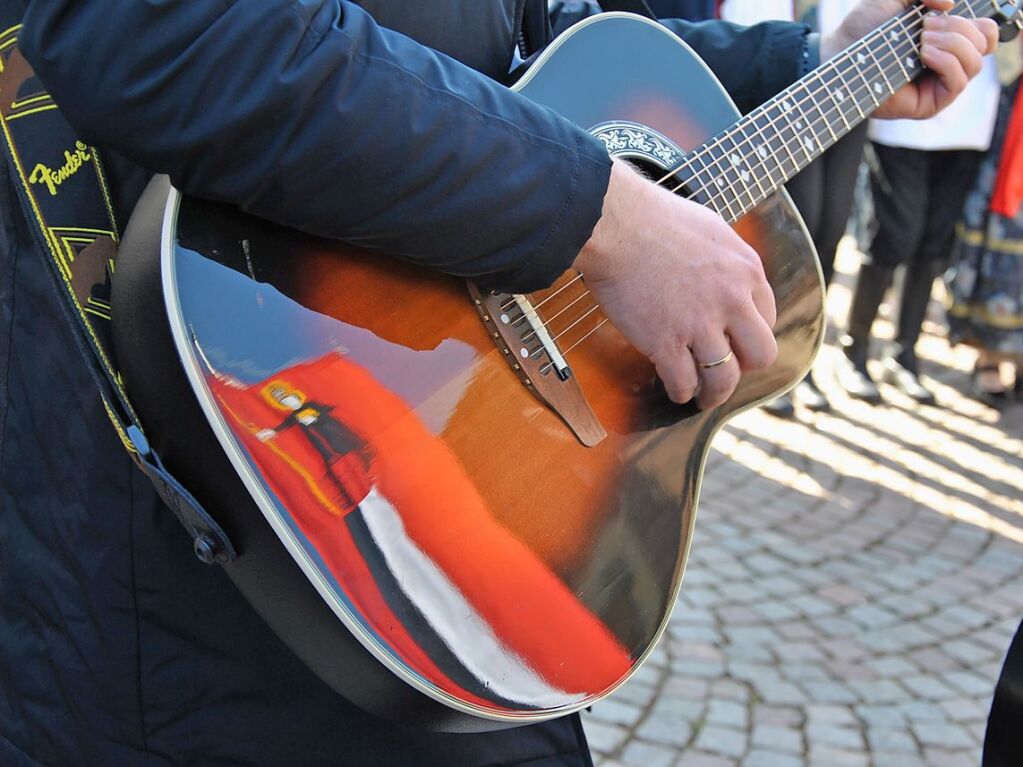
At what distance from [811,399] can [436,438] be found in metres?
3.80

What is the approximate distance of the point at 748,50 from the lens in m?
1.68

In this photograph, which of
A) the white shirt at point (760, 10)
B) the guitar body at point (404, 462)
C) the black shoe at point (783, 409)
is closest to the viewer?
the guitar body at point (404, 462)

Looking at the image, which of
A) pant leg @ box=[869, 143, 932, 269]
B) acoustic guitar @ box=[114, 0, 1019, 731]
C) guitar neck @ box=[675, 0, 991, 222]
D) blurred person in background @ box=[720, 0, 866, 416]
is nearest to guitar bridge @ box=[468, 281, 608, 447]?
acoustic guitar @ box=[114, 0, 1019, 731]

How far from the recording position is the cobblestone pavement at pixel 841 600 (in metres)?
2.62

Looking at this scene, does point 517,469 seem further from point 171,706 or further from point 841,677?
point 841,677

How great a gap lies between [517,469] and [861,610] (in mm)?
2406

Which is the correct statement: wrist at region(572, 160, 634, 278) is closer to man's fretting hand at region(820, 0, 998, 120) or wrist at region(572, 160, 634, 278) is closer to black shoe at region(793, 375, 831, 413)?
man's fretting hand at region(820, 0, 998, 120)

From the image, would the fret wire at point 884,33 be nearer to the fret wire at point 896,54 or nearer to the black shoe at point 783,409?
the fret wire at point 896,54

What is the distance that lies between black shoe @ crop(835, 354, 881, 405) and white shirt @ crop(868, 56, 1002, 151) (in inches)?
44.3

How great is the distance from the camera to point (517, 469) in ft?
3.67

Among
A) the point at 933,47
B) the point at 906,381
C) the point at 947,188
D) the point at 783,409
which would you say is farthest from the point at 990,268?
the point at 933,47

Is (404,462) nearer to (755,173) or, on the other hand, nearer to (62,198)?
(62,198)

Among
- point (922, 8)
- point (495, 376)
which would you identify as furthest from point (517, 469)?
point (922, 8)

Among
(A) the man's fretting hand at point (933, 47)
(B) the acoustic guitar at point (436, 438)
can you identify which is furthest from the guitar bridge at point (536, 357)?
(A) the man's fretting hand at point (933, 47)
